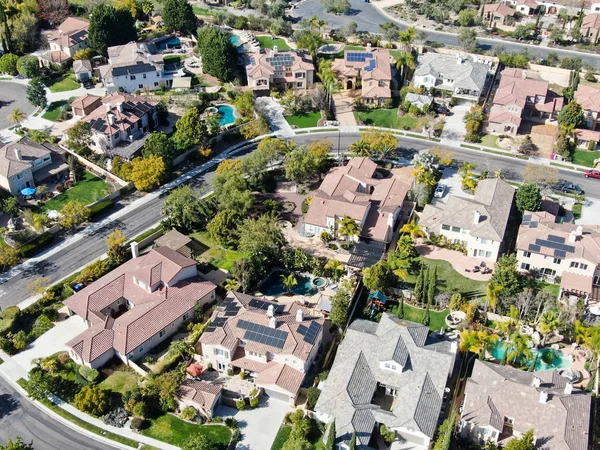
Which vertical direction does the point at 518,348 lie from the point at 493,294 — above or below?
below

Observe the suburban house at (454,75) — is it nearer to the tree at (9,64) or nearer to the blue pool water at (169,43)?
the blue pool water at (169,43)

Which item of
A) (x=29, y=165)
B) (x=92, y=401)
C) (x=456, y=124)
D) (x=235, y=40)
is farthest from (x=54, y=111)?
(x=456, y=124)

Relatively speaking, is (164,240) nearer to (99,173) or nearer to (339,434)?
(99,173)

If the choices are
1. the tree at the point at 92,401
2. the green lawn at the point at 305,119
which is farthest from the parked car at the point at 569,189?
the tree at the point at 92,401

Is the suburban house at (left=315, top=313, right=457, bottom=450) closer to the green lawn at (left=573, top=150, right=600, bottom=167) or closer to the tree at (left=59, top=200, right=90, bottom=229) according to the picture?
the tree at (left=59, top=200, right=90, bottom=229)

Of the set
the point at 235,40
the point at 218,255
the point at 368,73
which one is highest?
the point at 368,73

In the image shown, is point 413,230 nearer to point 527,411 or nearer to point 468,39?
point 527,411

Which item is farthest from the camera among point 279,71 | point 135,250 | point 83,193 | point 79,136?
point 279,71
